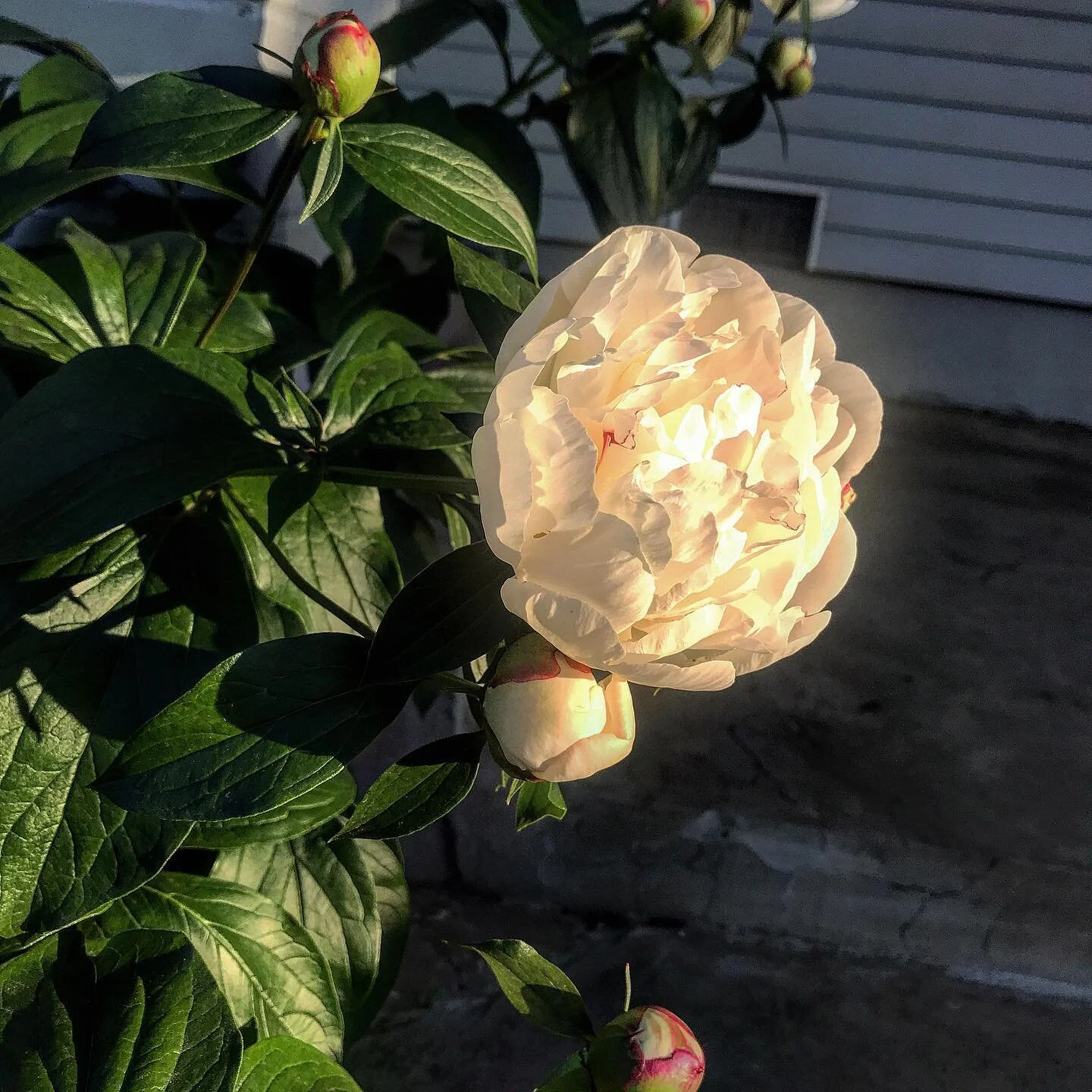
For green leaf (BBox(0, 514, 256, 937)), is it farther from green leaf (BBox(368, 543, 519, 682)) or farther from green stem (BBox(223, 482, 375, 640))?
green leaf (BBox(368, 543, 519, 682))

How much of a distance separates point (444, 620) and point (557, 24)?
655 millimetres

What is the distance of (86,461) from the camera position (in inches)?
17.9

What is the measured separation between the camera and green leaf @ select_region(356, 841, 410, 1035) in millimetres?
803

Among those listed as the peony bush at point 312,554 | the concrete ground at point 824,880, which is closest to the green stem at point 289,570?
the peony bush at point 312,554

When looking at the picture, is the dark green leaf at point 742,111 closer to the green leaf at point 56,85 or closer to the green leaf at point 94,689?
the green leaf at point 56,85

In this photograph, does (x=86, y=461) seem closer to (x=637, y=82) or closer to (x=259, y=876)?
(x=259, y=876)

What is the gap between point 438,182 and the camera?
505 mm

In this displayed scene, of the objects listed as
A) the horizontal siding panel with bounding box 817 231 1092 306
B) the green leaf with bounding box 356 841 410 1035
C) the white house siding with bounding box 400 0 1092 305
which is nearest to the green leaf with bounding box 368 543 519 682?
the green leaf with bounding box 356 841 410 1035

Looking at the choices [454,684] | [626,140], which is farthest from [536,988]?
[626,140]

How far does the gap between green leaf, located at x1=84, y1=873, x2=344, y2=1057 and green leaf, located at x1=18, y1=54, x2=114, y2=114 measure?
554 mm

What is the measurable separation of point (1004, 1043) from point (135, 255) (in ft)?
4.30

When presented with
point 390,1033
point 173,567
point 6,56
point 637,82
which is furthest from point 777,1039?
point 6,56

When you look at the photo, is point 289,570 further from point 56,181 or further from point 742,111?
point 742,111

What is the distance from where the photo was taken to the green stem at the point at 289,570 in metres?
0.50
